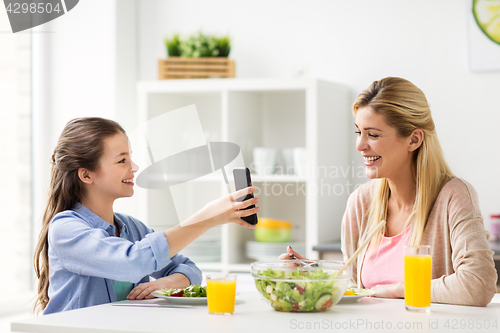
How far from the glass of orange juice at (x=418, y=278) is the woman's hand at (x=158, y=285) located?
64cm

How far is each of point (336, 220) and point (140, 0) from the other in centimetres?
172

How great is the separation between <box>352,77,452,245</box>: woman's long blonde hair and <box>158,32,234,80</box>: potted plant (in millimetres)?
1355

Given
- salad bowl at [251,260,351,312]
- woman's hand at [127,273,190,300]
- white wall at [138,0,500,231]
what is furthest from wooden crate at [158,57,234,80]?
salad bowl at [251,260,351,312]

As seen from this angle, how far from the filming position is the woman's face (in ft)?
5.54

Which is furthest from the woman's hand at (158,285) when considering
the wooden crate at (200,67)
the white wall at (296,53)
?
the white wall at (296,53)

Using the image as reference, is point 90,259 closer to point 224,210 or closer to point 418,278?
point 224,210

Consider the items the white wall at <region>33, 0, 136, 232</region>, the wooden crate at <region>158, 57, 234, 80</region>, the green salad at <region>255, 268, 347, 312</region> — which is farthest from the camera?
the white wall at <region>33, 0, 136, 232</region>

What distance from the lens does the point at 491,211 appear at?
107 inches

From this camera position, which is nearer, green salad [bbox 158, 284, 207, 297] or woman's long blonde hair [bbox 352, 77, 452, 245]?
green salad [bbox 158, 284, 207, 297]

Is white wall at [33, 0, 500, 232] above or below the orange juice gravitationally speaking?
above

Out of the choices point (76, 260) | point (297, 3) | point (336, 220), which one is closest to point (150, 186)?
point (336, 220)

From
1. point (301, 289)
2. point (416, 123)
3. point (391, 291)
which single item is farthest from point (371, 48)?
point (301, 289)

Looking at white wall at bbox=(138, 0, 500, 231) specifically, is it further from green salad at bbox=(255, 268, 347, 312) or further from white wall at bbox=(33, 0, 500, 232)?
green salad at bbox=(255, 268, 347, 312)

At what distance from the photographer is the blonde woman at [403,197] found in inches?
61.1
